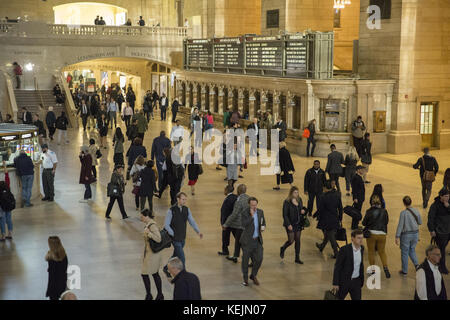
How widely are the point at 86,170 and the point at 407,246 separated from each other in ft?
27.2

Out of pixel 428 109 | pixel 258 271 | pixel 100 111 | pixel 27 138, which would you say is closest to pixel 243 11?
pixel 100 111

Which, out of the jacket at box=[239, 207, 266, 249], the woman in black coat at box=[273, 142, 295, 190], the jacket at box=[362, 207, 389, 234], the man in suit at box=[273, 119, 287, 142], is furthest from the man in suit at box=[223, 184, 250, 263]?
the man in suit at box=[273, 119, 287, 142]

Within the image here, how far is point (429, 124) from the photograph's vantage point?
24484 mm

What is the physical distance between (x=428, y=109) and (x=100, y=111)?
42.8 feet

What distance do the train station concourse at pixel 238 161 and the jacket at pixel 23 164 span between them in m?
0.05

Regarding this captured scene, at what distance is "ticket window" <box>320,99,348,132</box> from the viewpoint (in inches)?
904

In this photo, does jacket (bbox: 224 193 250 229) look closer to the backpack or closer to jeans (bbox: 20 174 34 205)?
the backpack

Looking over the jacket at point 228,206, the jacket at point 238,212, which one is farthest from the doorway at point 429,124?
the jacket at point 238,212

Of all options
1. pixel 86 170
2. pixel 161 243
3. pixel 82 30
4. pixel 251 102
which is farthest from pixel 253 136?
pixel 82 30

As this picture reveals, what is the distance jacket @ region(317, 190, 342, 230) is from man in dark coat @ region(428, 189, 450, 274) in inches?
61.1

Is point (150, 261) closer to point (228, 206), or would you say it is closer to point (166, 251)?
point (228, 206)

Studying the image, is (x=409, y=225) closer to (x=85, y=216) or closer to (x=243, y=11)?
(x=85, y=216)

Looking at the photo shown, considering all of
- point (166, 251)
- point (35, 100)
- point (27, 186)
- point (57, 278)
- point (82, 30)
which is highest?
point (82, 30)

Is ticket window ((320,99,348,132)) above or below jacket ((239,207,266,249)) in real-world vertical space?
above
